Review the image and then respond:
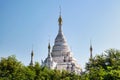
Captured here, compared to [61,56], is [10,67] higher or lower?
lower

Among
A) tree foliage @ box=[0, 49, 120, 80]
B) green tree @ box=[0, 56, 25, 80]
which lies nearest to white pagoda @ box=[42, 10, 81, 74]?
tree foliage @ box=[0, 49, 120, 80]

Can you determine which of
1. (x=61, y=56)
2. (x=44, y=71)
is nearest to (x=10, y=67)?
(x=44, y=71)

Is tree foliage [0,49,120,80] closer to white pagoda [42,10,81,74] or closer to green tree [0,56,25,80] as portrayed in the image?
green tree [0,56,25,80]

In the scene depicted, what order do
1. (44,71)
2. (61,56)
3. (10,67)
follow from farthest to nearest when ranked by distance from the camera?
(61,56) → (44,71) → (10,67)

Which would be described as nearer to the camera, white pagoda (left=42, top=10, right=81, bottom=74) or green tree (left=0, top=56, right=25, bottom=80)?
green tree (left=0, top=56, right=25, bottom=80)

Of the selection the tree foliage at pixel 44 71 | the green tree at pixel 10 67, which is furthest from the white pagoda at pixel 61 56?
the green tree at pixel 10 67

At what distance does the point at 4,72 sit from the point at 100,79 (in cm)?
1605

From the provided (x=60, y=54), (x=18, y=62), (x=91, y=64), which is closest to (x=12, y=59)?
(x=18, y=62)

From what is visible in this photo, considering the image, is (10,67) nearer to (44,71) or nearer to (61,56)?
(44,71)

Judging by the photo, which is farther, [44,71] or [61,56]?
[61,56]

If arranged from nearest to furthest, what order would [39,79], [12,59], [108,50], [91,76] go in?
[91,76]
[39,79]
[12,59]
[108,50]

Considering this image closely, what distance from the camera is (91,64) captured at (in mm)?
57625

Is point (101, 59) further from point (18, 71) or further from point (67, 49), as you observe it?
point (67, 49)

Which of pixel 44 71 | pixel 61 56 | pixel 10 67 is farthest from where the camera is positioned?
pixel 61 56
